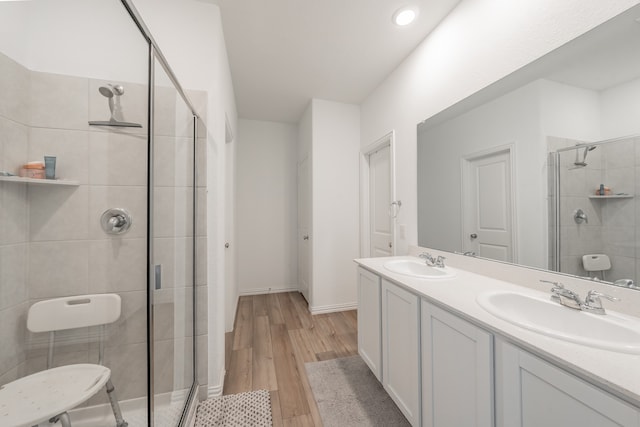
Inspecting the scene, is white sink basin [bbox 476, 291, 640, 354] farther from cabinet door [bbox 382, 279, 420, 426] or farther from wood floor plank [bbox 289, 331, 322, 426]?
wood floor plank [bbox 289, 331, 322, 426]

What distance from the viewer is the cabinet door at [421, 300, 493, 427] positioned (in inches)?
30.9

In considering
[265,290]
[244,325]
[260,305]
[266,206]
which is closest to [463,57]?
[266,206]

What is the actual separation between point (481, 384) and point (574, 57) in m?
1.40

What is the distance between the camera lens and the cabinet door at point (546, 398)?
20.2 inches

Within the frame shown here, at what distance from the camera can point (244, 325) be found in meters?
2.54

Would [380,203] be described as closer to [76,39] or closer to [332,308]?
[332,308]

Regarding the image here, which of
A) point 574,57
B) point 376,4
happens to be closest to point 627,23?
point 574,57

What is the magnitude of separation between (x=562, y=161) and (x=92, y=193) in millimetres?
1971

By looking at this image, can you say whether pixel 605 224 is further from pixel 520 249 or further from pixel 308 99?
pixel 308 99

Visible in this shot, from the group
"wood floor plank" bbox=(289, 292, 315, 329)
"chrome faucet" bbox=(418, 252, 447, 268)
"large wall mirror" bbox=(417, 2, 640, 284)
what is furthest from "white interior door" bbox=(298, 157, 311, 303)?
"large wall mirror" bbox=(417, 2, 640, 284)

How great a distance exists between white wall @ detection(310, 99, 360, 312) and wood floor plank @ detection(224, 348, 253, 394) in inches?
39.3

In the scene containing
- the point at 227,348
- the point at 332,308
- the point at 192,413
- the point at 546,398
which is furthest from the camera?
the point at 332,308

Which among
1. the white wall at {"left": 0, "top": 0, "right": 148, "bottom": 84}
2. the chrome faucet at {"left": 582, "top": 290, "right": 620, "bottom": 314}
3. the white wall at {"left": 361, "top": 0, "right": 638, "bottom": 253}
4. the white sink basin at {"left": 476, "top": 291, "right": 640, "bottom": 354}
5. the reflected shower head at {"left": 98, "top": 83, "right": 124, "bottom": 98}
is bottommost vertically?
the white sink basin at {"left": 476, "top": 291, "right": 640, "bottom": 354}

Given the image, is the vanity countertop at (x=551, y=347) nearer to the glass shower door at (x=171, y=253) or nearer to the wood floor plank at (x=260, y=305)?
the glass shower door at (x=171, y=253)
